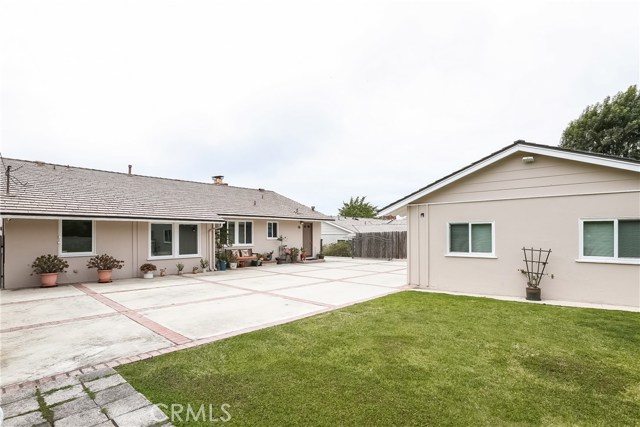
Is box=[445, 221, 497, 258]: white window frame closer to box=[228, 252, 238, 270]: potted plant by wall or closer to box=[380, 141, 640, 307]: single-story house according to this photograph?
box=[380, 141, 640, 307]: single-story house

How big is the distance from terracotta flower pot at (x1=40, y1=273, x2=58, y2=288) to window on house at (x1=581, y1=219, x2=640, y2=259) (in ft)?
54.1

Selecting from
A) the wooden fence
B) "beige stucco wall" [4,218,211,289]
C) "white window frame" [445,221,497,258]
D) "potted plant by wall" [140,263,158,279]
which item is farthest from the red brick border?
the wooden fence

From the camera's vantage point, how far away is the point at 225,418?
125 inches

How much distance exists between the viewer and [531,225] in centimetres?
913

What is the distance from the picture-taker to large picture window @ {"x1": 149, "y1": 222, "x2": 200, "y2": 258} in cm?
1479

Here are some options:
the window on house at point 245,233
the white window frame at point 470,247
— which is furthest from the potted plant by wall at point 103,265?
the white window frame at point 470,247

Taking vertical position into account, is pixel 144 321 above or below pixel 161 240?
below

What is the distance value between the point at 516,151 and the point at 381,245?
16656 millimetres

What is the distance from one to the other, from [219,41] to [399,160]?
755 inches

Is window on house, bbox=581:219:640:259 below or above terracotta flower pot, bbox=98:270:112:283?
above

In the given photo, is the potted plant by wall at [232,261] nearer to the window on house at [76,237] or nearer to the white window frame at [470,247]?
the window on house at [76,237]

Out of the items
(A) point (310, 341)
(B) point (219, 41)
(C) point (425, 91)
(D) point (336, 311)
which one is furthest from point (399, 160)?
(A) point (310, 341)

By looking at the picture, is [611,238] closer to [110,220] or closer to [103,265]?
[103,265]

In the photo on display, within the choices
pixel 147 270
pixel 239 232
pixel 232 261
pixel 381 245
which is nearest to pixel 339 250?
pixel 381 245
